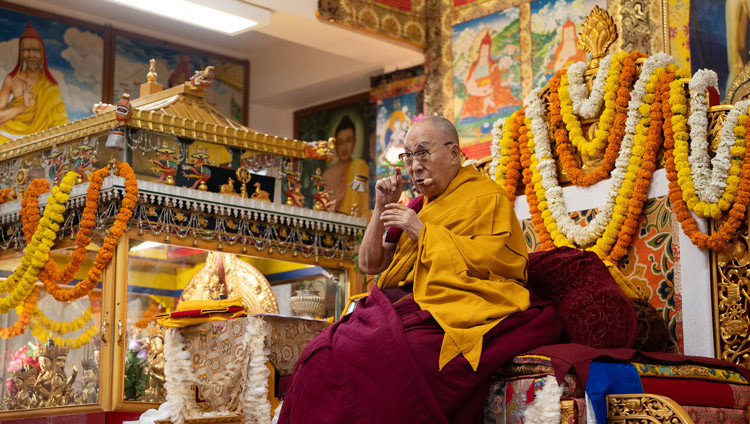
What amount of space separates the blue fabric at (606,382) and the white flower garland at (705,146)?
128 centimetres

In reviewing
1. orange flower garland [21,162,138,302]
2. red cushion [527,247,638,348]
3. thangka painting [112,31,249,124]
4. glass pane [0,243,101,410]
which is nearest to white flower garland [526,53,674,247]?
red cushion [527,247,638,348]

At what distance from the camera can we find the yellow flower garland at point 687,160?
4.52m

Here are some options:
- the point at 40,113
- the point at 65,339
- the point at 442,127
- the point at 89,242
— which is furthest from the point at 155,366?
the point at 40,113

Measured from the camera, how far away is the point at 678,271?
4688 mm

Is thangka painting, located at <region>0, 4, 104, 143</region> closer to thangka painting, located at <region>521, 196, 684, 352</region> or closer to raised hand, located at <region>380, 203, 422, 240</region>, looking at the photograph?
raised hand, located at <region>380, 203, 422, 240</region>

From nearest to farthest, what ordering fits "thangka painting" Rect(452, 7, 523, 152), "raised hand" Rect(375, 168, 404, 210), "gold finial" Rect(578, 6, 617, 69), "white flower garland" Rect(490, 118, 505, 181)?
"raised hand" Rect(375, 168, 404, 210)
"gold finial" Rect(578, 6, 617, 69)
"white flower garland" Rect(490, 118, 505, 181)
"thangka painting" Rect(452, 7, 523, 152)

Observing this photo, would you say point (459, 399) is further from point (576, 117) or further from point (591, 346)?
point (576, 117)

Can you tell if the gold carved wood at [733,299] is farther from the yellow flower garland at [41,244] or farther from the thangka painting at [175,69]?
the thangka painting at [175,69]

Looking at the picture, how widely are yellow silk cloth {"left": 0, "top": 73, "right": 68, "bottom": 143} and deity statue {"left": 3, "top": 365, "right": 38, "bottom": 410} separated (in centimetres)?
452

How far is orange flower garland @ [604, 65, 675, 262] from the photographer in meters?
4.89

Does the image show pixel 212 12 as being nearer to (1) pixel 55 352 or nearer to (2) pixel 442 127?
(1) pixel 55 352

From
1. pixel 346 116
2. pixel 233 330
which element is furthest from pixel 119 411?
pixel 346 116

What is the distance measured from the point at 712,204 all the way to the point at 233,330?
293 cm

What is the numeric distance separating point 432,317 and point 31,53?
27.4 feet
